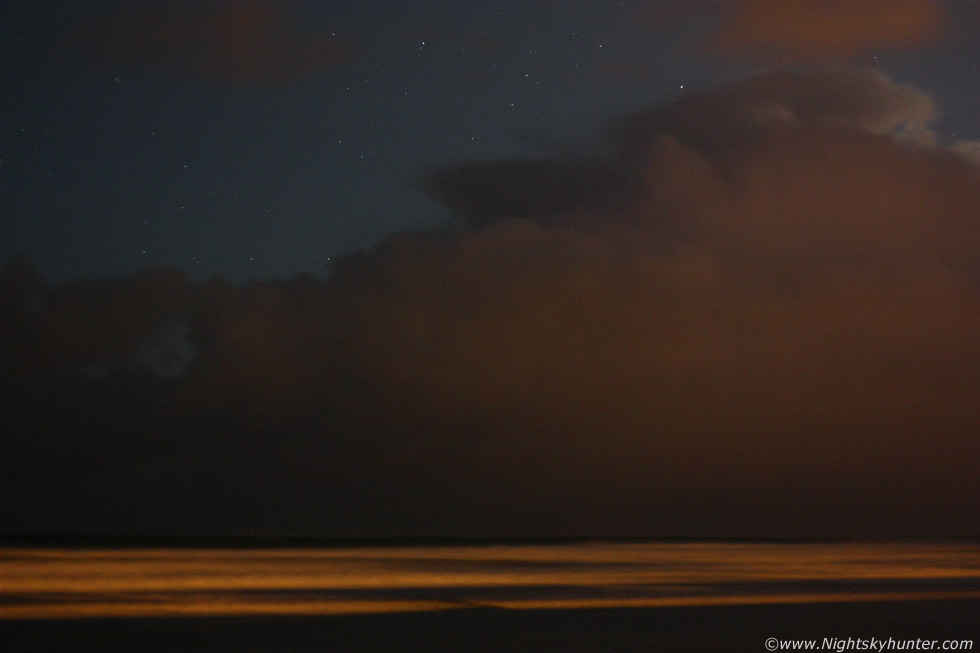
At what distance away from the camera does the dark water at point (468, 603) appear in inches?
473

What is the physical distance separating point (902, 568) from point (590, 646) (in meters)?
13.5

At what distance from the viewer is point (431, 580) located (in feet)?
64.2

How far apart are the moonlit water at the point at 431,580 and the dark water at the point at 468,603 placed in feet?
0.13

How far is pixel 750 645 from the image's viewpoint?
38.0ft

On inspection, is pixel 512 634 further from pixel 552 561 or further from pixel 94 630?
pixel 552 561

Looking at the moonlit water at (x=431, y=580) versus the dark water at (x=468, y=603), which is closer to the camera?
the dark water at (x=468, y=603)

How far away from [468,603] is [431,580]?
4237mm

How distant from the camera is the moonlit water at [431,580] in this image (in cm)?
1530

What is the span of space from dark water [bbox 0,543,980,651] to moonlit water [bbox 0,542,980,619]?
0.13 ft

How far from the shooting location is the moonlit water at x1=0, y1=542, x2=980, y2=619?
15297 millimetres

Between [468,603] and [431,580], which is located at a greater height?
[431,580]

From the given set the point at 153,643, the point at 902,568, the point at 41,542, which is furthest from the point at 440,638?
the point at 41,542

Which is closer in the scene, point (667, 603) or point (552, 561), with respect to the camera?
point (667, 603)

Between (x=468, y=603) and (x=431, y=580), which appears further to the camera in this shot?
(x=431, y=580)
